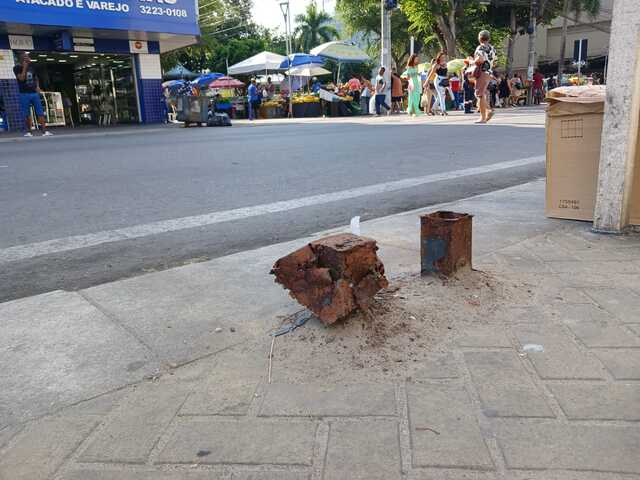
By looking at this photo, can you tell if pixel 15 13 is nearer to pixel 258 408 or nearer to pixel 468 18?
pixel 258 408

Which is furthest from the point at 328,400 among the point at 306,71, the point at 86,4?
the point at 306,71

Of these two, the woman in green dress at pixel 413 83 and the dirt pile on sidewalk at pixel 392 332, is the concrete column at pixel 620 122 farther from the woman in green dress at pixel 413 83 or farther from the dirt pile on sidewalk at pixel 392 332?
the woman in green dress at pixel 413 83

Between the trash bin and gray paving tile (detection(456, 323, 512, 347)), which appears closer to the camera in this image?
gray paving tile (detection(456, 323, 512, 347))

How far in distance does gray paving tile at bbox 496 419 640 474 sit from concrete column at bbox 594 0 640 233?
7.65ft

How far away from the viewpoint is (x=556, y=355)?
82.9 inches

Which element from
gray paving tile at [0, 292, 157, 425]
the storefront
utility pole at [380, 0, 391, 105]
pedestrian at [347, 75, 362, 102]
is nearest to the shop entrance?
the storefront

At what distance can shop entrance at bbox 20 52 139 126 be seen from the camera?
856 inches

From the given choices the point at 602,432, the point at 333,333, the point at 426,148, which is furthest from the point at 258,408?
the point at 426,148

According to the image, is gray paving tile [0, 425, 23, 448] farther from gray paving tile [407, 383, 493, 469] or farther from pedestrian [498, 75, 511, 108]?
pedestrian [498, 75, 511, 108]

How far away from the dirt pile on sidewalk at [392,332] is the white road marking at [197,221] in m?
2.23

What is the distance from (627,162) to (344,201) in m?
2.43

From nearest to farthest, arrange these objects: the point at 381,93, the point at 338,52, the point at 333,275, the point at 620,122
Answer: the point at 333,275, the point at 620,122, the point at 381,93, the point at 338,52

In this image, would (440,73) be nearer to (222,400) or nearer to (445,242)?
(445,242)

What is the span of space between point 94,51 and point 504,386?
70.4 ft
